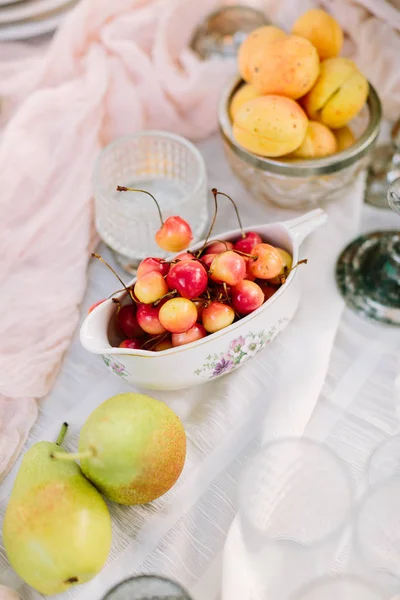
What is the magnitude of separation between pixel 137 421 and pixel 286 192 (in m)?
0.29

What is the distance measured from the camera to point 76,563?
396mm

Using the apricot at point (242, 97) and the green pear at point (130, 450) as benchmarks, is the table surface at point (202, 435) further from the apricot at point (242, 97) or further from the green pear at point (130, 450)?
the apricot at point (242, 97)

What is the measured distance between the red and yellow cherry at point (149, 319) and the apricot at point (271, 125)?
0.59 ft

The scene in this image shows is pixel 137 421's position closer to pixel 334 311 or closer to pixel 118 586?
pixel 118 586

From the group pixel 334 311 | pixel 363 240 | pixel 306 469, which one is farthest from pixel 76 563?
pixel 363 240

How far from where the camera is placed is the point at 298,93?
576 millimetres

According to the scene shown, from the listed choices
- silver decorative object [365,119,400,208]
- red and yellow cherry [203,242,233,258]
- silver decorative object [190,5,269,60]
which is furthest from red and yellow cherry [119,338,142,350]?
silver decorative object [190,5,269,60]

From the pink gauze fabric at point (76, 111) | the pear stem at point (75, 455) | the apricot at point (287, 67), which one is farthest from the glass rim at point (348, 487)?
the apricot at point (287, 67)

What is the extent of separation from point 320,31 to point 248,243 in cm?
24

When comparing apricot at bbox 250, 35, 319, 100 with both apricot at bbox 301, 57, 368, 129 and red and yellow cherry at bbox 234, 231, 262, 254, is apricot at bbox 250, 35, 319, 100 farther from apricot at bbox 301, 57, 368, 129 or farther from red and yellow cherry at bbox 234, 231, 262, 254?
red and yellow cherry at bbox 234, 231, 262, 254

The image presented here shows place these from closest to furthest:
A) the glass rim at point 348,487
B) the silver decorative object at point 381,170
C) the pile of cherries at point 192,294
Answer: the glass rim at point 348,487
the pile of cherries at point 192,294
the silver decorative object at point 381,170

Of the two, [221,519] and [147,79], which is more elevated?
[147,79]

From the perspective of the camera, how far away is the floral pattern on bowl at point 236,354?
0.49 meters

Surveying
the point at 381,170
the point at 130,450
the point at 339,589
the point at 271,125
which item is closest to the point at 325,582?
the point at 339,589
